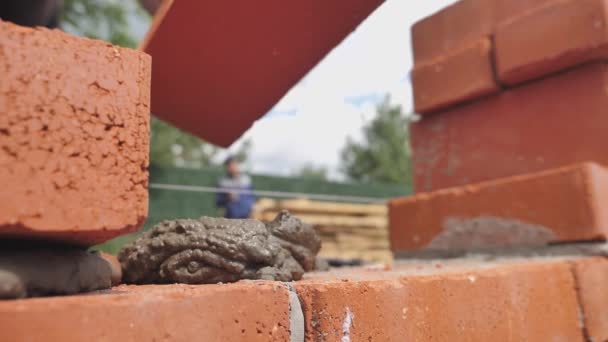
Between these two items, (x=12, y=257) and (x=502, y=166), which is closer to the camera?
(x=12, y=257)

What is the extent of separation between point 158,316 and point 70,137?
0.32m

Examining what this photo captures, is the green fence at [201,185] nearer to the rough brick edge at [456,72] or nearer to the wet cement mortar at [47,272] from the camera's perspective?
the rough brick edge at [456,72]

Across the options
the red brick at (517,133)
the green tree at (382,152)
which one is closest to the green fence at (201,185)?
the red brick at (517,133)

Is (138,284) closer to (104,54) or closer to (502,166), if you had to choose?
(104,54)

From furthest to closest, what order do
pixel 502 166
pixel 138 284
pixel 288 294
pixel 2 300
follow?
pixel 502 166, pixel 138 284, pixel 288 294, pixel 2 300

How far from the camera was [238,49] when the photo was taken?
68.4 inches

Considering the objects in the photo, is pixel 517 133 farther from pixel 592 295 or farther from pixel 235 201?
pixel 235 201

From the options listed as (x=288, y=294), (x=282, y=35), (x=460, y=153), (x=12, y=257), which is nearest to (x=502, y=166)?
(x=460, y=153)

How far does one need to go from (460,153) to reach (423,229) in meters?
0.52

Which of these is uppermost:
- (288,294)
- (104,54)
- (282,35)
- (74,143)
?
(282,35)

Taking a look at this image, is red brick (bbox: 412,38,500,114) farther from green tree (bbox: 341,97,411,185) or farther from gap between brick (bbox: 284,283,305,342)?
green tree (bbox: 341,97,411,185)

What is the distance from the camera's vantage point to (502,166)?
2719mm

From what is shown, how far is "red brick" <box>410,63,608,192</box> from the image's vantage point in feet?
7.79

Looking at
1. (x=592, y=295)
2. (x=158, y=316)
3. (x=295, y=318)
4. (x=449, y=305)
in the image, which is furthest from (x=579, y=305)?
(x=158, y=316)
